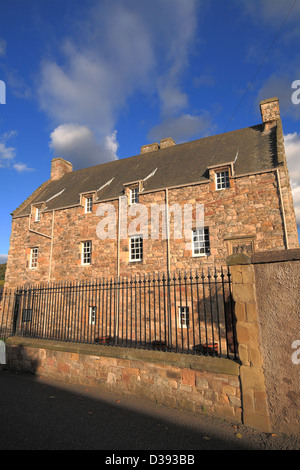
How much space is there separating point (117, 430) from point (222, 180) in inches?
482

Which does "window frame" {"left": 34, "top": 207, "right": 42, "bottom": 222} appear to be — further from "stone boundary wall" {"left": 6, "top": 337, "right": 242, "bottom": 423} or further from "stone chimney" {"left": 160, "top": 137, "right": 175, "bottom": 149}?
"stone boundary wall" {"left": 6, "top": 337, "right": 242, "bottom": 423}

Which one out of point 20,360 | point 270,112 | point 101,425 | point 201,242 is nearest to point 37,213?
point 201,242

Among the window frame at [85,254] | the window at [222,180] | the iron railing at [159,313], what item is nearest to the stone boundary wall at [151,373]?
the iron railing at [159,313]

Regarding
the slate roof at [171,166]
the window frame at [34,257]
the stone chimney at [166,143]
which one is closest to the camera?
the slate roof at [171,166]

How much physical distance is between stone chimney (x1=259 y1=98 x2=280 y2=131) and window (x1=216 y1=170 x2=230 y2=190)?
4718 millimetres

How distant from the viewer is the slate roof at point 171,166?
574 inches

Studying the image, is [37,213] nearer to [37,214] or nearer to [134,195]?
[37,214]

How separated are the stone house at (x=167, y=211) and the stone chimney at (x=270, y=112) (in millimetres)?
55

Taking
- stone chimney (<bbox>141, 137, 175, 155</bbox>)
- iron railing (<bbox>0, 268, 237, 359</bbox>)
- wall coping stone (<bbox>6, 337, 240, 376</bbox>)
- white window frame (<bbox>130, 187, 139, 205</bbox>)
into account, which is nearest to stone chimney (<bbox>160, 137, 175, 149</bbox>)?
stone chimney (<bbox>141, 137, 175, 155</bbox>)

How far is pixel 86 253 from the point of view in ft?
57.5

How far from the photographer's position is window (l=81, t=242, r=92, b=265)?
17375 millimetres

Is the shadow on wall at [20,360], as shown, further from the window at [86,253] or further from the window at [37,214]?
the window at [37,214]
